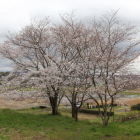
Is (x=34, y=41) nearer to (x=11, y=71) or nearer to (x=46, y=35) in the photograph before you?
(x=46, y=35)

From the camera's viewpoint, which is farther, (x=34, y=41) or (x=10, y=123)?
(x=34, y=41)

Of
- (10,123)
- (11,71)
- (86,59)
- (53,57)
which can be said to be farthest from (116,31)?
(11,71)

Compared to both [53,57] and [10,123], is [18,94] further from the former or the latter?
[53,57]

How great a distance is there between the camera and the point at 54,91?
11.5 metres

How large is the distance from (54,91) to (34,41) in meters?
3.91

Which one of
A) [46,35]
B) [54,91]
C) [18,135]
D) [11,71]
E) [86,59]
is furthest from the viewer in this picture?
[11,71]

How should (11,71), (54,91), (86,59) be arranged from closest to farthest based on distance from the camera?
(86,59) < (54,91) < (11,71)

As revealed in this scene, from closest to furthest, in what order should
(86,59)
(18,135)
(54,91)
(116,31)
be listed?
(18,135) → (116,31) → (86,59) → (54,91)

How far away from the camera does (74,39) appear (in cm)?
959

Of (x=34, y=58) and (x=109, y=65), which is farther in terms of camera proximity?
(x=34, y=58)

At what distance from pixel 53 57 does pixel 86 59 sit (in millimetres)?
4303

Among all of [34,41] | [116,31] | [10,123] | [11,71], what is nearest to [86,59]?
[116,31]

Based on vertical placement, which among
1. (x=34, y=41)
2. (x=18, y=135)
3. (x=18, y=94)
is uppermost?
(x=34, y=41)

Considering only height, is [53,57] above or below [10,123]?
above
